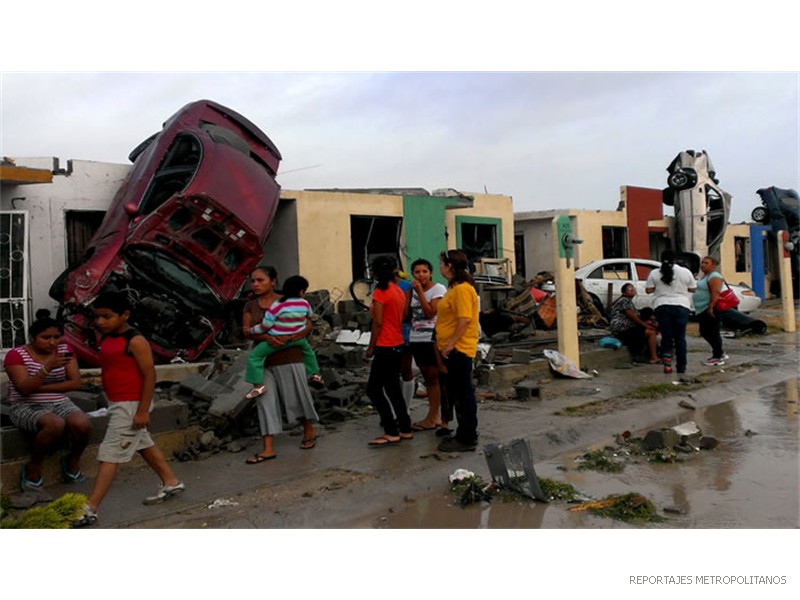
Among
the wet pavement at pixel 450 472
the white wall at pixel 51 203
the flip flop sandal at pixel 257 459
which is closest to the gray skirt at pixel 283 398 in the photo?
the flip flop sandal at pixel 257 459

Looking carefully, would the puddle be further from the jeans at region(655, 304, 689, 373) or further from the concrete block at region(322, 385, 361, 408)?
the jeans at region(655, 304, 689, 373)

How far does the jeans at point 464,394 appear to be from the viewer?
18.5 feet

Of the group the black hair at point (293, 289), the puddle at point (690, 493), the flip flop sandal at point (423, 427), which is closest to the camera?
the puddle at point (690, 493)

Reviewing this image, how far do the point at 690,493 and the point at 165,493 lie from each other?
3.47 m

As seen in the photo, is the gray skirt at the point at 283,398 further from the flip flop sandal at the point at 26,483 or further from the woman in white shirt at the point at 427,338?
the flip flop sandal at the point at 26,483

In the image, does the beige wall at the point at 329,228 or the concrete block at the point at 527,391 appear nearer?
the concrete block at the point at 527,391

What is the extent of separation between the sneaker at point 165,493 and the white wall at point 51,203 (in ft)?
25.1

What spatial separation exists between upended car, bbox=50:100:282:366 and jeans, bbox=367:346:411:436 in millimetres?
3558

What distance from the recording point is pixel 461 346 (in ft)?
18.5

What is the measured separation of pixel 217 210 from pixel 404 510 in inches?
212

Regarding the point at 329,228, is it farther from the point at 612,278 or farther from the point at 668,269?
the point at 668,269

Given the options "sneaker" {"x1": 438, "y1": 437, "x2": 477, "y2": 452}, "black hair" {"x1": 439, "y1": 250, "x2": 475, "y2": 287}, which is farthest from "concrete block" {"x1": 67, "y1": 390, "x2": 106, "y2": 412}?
"black hair" {"x1": 439, "y1": 250, "x2": 475, "y2": 287}

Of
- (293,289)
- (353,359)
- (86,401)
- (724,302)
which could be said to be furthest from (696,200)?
(86,401)

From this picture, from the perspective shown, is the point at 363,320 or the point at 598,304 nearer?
the point at 363,320
